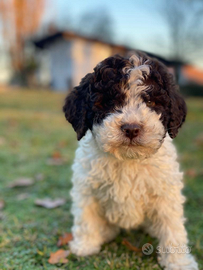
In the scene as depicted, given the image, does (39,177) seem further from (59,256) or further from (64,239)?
(59,256)

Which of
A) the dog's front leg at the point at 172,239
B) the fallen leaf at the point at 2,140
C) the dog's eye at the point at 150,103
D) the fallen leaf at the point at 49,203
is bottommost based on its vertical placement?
the fallen leaf at the point at 2,140

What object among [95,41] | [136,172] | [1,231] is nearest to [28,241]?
[1,231]

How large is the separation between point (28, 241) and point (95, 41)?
2819 centimetres

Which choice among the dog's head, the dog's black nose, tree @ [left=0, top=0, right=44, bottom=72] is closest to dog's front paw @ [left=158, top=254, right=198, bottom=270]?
the dog's head

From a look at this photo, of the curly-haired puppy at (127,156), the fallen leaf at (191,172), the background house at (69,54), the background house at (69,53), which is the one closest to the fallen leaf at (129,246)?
the curly-haired puppy at (127,156)

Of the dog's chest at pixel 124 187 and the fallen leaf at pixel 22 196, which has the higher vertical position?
the dog's chest at pixel 124 187

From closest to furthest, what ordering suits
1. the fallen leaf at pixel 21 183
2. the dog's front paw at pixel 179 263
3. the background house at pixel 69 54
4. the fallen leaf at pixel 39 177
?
the dog's front paw at pixel 179 263 < the fallen leaf at pixel 21 183 < the fallen leaf at pixel 39 177 < the background house at pixel 69 54

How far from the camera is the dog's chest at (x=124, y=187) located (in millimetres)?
2627

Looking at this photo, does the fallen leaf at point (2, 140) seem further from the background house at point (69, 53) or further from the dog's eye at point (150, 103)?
the background house at point (69, 53)

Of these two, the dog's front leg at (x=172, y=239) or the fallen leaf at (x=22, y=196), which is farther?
the fallen leaf at (x=22, y=196)

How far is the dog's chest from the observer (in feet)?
8.62

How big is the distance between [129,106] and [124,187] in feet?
2.51

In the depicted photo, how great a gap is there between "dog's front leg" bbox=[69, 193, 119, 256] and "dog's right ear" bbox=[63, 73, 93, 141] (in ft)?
2.48

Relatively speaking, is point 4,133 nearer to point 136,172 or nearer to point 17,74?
point 136,172
